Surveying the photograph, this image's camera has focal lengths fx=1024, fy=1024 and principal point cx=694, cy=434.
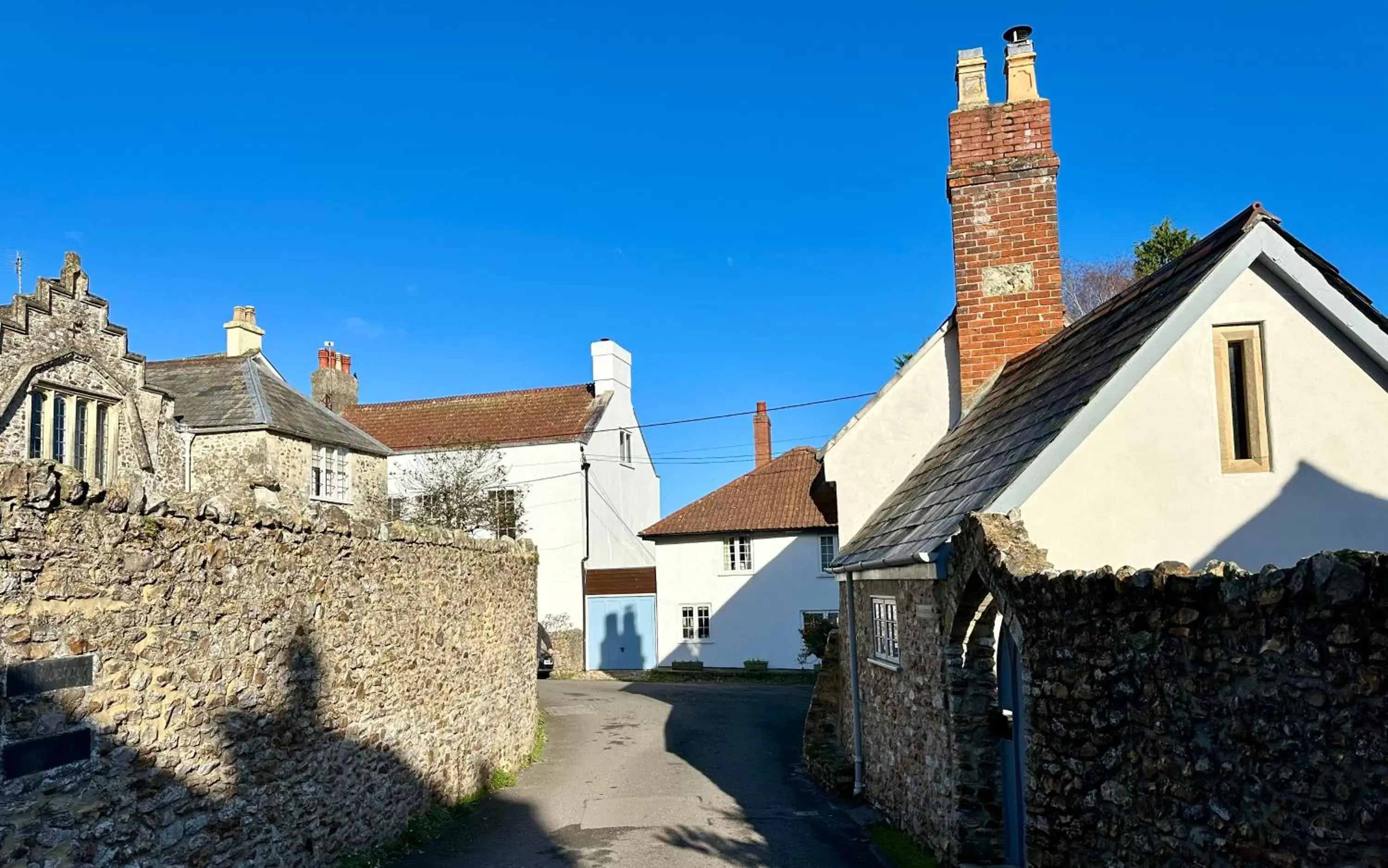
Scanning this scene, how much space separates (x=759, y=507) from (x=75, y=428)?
20.8 m

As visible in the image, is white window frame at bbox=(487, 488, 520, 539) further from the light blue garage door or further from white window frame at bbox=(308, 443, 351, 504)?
white window frame at bbox=(308, 443, 351, 504)

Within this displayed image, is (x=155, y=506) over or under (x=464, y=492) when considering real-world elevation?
under

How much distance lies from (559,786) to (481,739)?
1.46 metres

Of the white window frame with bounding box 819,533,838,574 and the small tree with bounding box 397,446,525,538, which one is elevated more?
the small tree with bounding box 397,446,525,538

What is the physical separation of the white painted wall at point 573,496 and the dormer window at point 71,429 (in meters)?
15.6

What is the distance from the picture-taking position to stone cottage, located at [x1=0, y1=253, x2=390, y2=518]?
18.7m

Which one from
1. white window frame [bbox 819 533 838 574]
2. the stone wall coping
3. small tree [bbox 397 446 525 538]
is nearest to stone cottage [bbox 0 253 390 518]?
small tree [bbox 397 446 525 538]

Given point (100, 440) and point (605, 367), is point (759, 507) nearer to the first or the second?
point (605, 367)

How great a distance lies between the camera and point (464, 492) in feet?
107

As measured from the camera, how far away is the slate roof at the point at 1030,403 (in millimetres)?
8352

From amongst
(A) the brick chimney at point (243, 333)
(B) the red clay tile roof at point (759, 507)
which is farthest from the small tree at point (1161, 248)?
(A) the brick chimney at point (243, 333)

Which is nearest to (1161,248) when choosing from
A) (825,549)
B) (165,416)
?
(825,549)

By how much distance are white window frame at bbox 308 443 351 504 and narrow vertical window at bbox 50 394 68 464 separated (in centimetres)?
741

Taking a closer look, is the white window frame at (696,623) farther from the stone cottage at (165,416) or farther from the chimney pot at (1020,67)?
the chimney pot at (1020,67)
